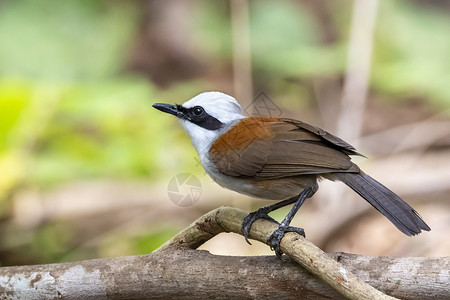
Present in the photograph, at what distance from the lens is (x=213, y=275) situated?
8.09ft

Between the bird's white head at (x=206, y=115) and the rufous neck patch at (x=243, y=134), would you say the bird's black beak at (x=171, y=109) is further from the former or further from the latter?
the rufous neck patch at (x=243, y=134)

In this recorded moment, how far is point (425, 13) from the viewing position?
762cm

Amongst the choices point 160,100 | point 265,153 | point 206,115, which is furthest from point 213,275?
point 160,100

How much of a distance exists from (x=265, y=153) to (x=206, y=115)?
12.7 inches

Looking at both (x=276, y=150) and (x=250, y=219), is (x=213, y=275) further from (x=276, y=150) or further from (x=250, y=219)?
(x=276, y=150)

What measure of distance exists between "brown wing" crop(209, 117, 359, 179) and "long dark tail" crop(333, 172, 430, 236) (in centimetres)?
7

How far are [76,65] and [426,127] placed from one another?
372 centimetres

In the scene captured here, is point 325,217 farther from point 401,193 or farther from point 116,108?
point 116,108

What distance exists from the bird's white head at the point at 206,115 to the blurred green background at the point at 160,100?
21.4 inches

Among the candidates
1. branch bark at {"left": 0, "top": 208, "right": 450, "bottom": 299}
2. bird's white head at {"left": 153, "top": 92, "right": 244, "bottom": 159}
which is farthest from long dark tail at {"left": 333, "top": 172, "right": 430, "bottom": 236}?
bird's white head at {"left": 153, "top": 92, "right": 244, "bottom": 159}

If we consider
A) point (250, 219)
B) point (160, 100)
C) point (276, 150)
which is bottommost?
point (250, 219)

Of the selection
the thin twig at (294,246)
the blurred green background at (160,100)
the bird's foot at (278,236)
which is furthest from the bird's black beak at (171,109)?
the bird's foot at (278,236)

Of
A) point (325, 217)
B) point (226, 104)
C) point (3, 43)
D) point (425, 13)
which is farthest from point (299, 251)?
point (425, 13)

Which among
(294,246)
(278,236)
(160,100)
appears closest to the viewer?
(294,246)
